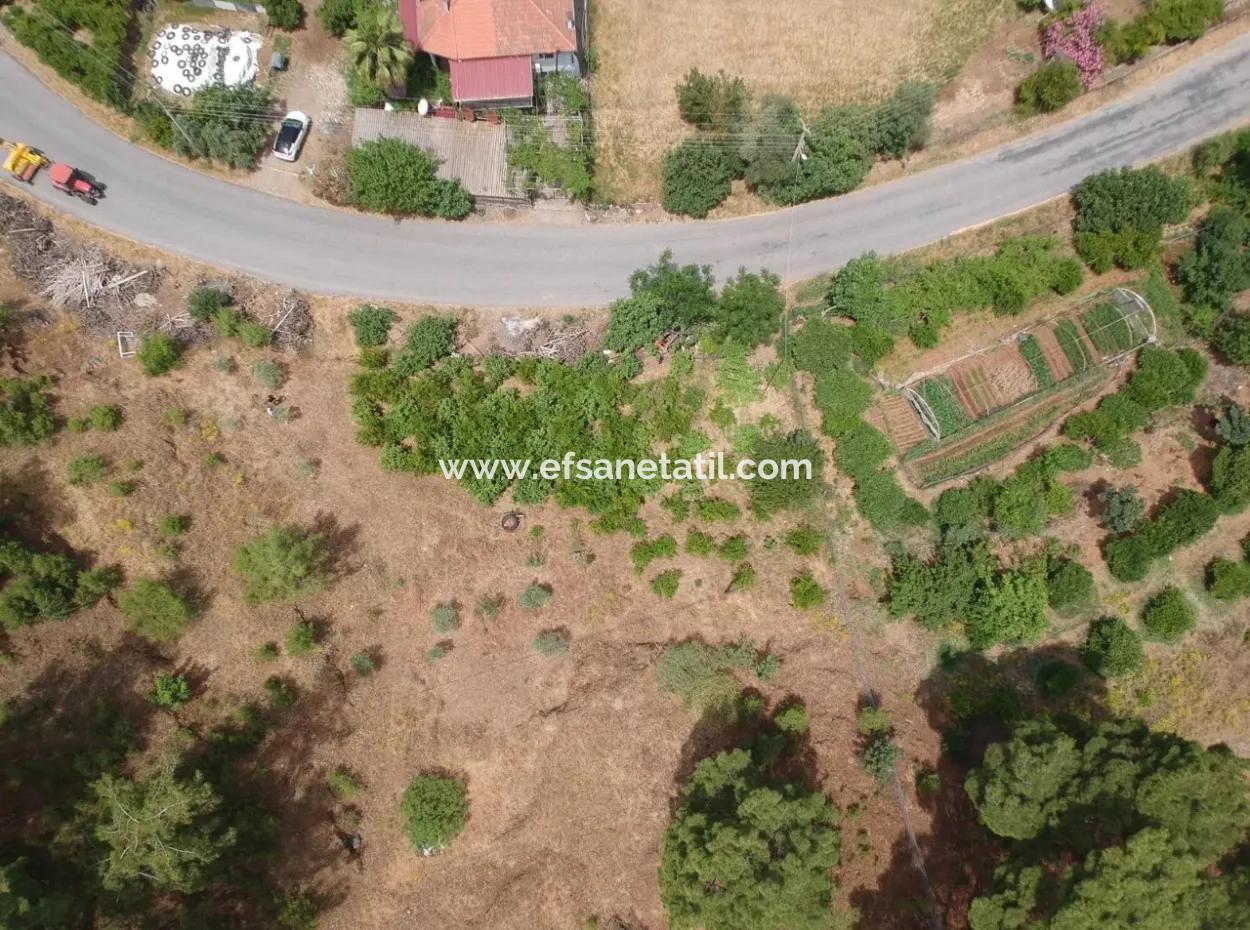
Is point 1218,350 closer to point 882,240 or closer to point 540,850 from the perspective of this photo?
point 882,240

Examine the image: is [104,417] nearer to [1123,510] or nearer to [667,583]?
[667,583]

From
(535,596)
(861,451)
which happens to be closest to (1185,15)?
(861,451)

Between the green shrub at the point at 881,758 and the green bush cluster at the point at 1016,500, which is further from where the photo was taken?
the green bush cluster at the point at 1016,500

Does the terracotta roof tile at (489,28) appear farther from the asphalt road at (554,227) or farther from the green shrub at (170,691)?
the green shrub at (170,691)

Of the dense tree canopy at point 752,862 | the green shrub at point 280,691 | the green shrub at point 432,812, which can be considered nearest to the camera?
the dense tree canopy at point 752,862

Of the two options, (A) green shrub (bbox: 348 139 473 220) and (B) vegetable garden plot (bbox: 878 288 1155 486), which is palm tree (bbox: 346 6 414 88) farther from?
(B) vegetable garden plot (bbox: 878 288 1155 486)

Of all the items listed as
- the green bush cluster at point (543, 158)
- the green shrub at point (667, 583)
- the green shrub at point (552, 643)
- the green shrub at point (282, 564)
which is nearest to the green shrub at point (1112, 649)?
the green shrub at point (667, 583)

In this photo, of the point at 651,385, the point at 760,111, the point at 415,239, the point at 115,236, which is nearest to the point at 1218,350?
the point at 760,111
